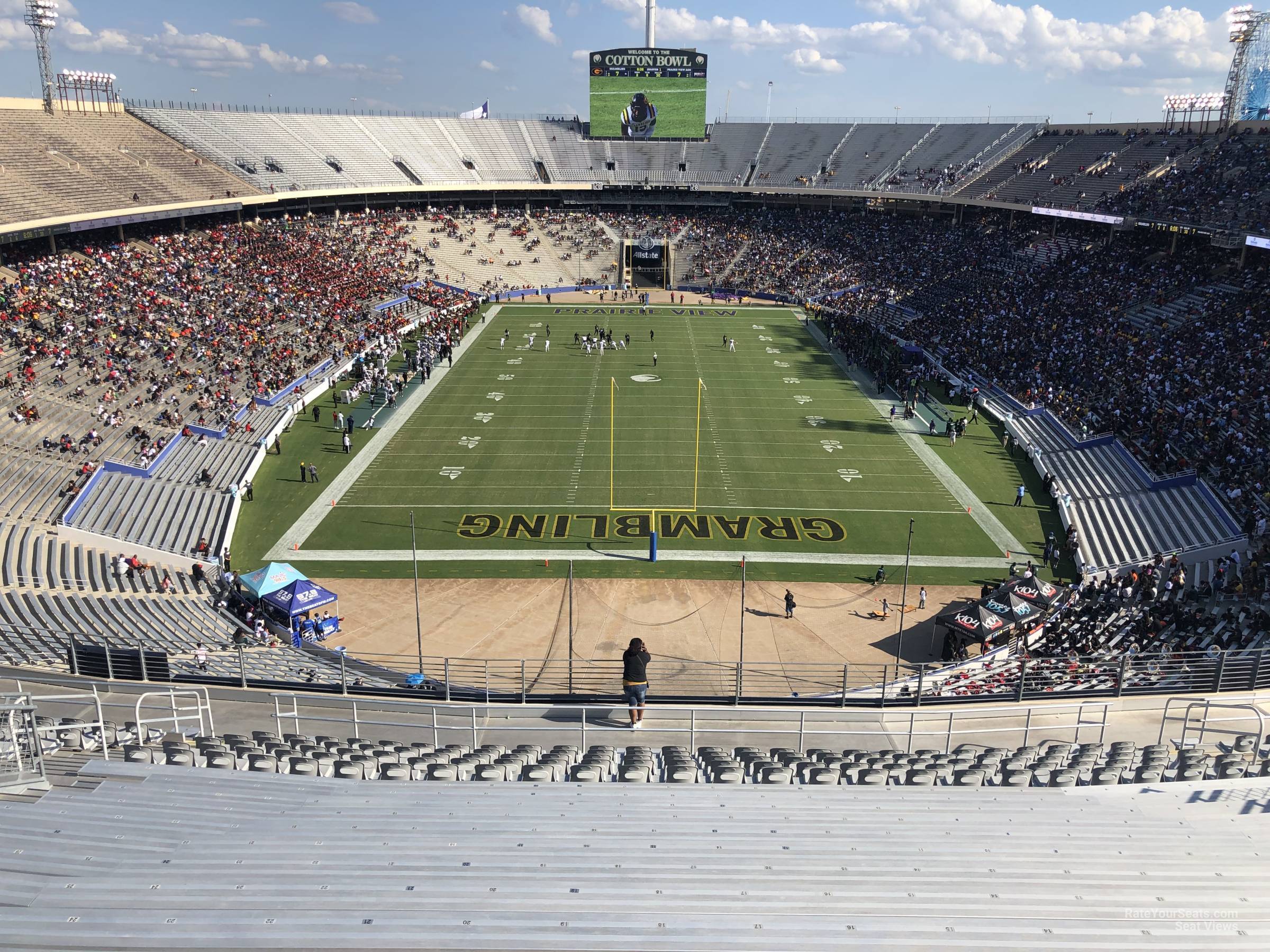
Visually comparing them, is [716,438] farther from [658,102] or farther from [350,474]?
[658,102]

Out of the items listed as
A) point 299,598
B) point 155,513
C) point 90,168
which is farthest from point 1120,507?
point 90,168

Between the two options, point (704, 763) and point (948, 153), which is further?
point (948, 153)

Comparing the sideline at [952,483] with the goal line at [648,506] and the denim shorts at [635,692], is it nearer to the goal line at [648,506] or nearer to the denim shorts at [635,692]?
the goal line at [648,506]

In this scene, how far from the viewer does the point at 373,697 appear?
1474cm

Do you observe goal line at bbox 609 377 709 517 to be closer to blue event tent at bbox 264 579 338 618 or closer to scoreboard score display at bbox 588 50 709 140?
blue event tent at bbox 264 579 338 618

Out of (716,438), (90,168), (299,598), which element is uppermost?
(90,168)

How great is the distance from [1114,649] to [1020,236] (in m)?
48.9

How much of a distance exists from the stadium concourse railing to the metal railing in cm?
52

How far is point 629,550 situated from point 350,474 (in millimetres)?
11921

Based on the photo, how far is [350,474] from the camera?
32.5m

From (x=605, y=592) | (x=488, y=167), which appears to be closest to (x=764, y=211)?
(x=488, y=167)

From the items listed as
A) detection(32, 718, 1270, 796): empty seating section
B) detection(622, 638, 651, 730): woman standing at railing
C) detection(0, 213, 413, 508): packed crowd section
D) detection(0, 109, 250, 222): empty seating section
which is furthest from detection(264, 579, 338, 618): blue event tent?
detection(0, 109, 250, 222): empty seating section

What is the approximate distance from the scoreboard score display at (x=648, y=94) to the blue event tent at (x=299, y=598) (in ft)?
238

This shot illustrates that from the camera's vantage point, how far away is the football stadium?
677cm
